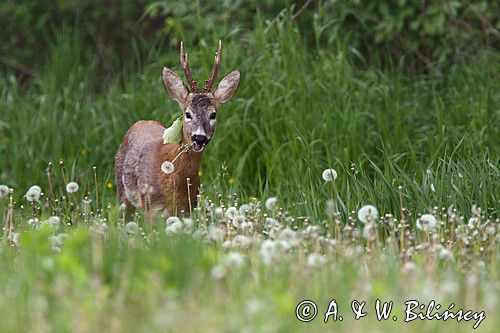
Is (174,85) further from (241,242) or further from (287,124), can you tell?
(241,242)

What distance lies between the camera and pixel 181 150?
235 inches

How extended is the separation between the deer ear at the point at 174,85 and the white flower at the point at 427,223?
198cm

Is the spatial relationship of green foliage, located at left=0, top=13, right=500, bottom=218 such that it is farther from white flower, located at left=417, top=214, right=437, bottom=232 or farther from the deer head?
white flower, located at left=417, top=214, right=437, bottom=232

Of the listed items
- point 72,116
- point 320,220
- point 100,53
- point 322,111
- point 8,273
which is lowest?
point 8,273

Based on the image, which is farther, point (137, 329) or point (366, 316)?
point (366, 316)

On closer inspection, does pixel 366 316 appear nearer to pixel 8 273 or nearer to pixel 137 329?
pixel 137 329

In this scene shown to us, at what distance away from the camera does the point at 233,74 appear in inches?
240

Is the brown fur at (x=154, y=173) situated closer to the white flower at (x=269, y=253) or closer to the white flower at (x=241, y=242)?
the white flower at (x=241, y=242)

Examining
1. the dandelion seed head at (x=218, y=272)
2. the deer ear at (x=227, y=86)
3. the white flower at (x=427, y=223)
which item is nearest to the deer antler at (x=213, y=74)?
the deer ear at (x=227, y=86)

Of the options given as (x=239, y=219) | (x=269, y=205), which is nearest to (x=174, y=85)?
(x=239, y=219)

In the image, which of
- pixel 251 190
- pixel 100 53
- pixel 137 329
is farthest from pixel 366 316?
pixel 100 53

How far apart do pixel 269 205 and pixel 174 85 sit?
1.67 m

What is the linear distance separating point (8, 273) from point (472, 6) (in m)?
5.74

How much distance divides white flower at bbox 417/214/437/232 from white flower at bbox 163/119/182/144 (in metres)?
1.87
